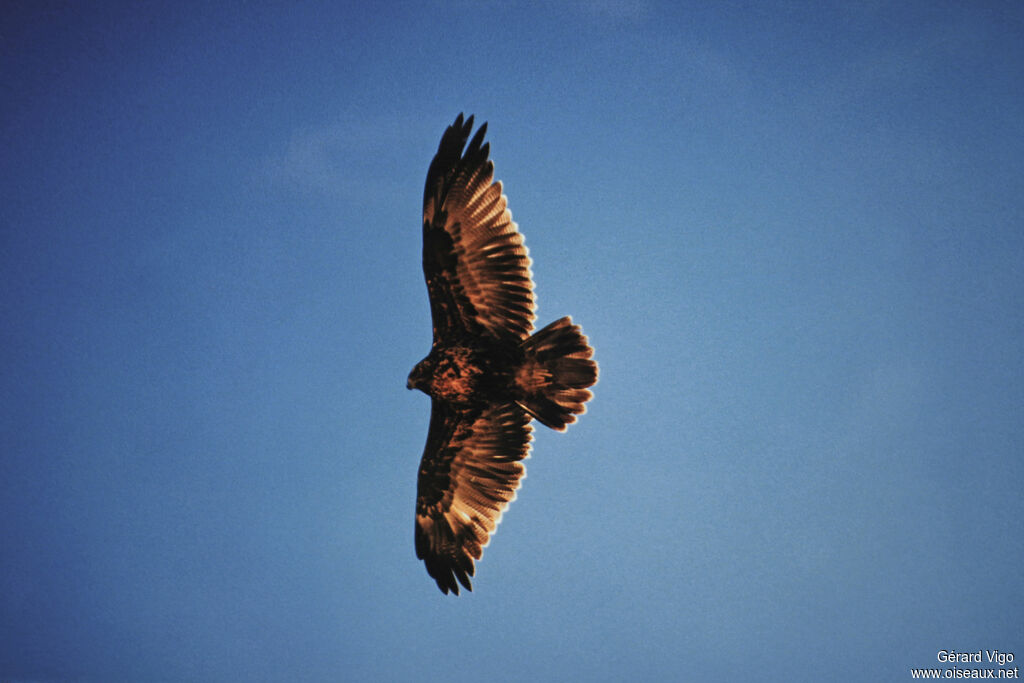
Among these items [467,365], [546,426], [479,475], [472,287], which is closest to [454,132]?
[472,287]

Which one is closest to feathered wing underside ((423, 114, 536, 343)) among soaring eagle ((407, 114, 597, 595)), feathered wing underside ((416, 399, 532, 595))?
soaring eagle ((407, 114, 597, 595))

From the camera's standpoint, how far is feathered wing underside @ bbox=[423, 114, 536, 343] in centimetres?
493

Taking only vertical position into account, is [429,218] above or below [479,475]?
above

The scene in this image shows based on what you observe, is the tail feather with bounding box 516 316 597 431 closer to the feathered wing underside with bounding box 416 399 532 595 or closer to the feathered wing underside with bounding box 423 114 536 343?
the feathered wing underside with bounding box 423 114 536 343

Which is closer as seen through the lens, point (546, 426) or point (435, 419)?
point (546, 426)

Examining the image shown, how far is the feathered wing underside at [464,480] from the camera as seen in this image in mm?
5613

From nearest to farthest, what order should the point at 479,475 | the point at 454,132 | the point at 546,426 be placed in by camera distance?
the point at 454,132 < the point at 546,426 < the point at 479,475

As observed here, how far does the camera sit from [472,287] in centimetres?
518

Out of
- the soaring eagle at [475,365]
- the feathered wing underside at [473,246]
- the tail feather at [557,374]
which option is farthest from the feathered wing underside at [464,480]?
the feathered wing underside at [473,246]

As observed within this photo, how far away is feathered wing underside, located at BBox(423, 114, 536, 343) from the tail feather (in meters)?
0.23

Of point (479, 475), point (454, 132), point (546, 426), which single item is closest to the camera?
point (454, 132)

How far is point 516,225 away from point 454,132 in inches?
33.9

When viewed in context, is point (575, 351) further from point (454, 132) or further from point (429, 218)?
point (454, 132)

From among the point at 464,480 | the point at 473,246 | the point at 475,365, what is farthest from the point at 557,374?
the point at 464,480
